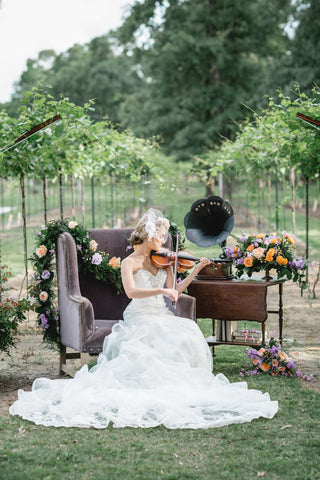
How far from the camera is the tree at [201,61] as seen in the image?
84.7ft

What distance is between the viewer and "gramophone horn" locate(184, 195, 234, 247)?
5.23m

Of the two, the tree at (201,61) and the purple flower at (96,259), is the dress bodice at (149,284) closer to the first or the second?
the purple flower at (96,259)

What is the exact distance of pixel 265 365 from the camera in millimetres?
4945

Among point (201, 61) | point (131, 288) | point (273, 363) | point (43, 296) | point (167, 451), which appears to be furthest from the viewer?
point (201, 61)

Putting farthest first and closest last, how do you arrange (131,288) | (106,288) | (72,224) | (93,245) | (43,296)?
(106,288) < (93,245) < (72,224) < (43,296) < (131,288)

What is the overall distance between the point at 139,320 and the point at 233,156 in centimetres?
608

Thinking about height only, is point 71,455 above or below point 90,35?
below

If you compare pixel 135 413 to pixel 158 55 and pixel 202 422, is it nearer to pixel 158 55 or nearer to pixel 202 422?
pixel 202 422

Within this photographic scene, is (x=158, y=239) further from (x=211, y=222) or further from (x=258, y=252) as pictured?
(x=258, y=252)

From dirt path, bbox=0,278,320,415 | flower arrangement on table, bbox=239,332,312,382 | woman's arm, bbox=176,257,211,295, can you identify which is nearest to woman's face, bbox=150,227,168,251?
woman's arm, bbox=176,257,211,295

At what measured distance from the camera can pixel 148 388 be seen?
13.5ft

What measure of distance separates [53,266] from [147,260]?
1.12 meters

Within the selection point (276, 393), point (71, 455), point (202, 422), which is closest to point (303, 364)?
point (276, 393)

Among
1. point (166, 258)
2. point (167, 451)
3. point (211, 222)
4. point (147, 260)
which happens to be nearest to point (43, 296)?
point (147, 260)
